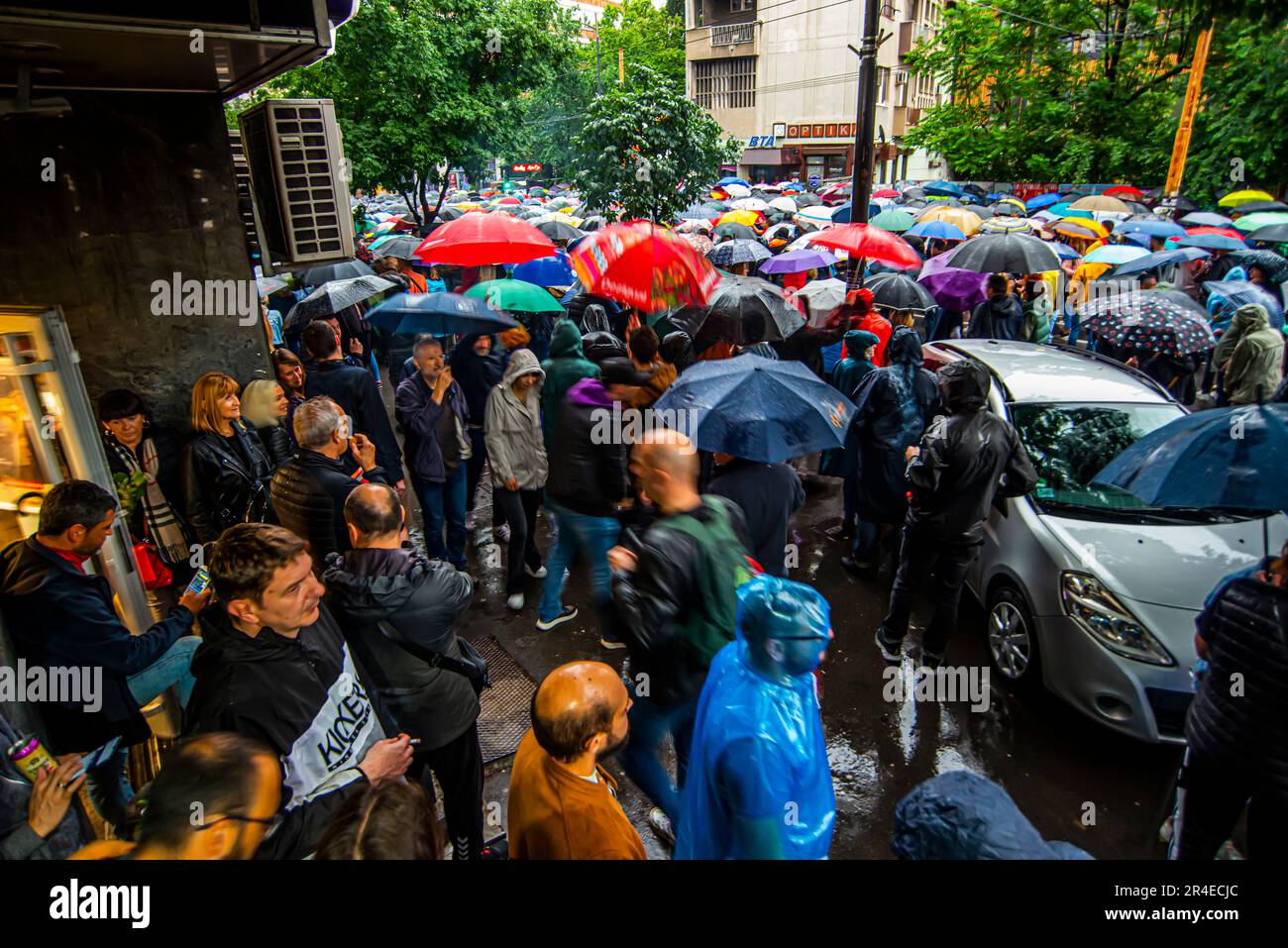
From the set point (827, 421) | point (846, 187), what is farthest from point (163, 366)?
point (846, 187)

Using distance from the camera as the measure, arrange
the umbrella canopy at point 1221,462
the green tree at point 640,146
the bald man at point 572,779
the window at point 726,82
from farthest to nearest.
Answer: the window at point 726,82 < the green tree at point 640,146 < the umbrella canopy at point 1221,462 < the bald man at point 572,779

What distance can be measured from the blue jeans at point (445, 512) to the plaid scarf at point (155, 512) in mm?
1569

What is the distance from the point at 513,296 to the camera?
6.60 m

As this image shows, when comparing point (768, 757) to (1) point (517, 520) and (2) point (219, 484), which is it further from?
(1) point (517, 520)

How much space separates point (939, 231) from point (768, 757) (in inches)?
Result: 502

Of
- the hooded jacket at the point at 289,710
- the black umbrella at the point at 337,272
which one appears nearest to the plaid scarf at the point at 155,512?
the hooded jacket at the point at 289,710

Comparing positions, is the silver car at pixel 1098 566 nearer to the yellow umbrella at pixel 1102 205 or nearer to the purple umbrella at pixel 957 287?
the purple umbrella at pixel 957 287

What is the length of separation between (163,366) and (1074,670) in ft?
18.5

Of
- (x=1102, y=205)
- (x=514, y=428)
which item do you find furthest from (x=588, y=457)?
(x=1102, y=205)

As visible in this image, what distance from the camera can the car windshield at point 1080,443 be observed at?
4477 millimetres

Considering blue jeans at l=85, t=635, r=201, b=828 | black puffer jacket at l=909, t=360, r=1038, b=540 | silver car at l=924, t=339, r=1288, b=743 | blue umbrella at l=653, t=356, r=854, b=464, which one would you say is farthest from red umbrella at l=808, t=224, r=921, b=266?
blue jeans at l=85, t=635, r=201, b=828

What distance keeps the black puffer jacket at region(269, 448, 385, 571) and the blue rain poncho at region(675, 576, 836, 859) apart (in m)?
2.50

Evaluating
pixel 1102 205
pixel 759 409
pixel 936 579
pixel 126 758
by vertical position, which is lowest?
pixel 936 579
